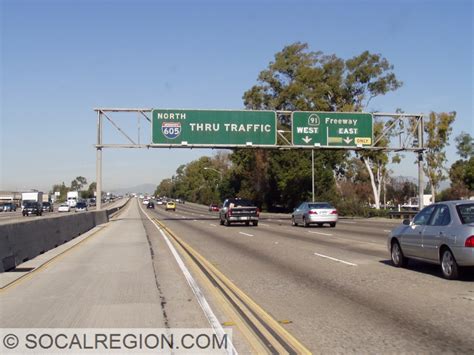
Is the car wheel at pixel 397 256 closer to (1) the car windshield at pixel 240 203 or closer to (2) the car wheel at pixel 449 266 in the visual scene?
(2) the car wheel at pixel 449 266

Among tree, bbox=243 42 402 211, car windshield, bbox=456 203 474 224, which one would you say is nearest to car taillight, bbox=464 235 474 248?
car windshield, bbox=456 203 474 224

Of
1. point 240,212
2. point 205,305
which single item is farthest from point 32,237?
point 240,212

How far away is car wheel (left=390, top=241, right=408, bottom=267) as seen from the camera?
13.9 m

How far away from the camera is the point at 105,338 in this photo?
7254mm

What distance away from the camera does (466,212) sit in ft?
38.3

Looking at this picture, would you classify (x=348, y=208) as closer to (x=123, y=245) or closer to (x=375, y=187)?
(x=375, y=187)

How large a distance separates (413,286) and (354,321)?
3461 millimetres

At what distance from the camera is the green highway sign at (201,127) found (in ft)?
127

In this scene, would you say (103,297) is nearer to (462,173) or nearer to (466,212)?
(466,212)

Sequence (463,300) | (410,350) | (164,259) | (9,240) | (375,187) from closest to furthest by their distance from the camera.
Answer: (410,350), (463,300), (9,240), (164,259), (375,187)

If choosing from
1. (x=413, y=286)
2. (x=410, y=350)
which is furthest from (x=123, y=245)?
(x=410, y=350)

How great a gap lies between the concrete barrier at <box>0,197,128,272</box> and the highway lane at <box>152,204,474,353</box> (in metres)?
5.39

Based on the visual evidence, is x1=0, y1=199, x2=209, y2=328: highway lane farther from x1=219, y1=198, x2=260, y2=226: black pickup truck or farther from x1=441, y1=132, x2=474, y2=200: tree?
x1=441, y1=132, x2=474, y2=200: tree

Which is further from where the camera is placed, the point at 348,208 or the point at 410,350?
the point at 348,208
